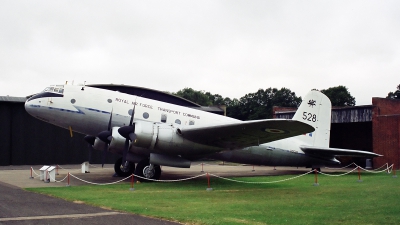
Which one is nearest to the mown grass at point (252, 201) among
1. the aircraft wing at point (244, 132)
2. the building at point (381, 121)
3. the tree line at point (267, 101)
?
the aircraft wing at point (244, 132)

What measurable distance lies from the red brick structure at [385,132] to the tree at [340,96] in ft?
159

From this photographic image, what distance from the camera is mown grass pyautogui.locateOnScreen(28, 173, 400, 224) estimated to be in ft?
34.5

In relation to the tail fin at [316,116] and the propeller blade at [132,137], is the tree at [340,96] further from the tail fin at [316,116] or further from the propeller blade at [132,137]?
the propeller blade at [132,137]

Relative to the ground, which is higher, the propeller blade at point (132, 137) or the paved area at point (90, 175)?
the propeller blade at point (132, 137)

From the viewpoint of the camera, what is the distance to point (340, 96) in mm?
81062

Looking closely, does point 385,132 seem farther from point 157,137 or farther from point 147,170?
point 157,137

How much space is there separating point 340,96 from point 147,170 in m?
68.1

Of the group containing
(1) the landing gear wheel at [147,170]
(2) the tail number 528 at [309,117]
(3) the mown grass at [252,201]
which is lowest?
(3) the mown grass at [252,201]

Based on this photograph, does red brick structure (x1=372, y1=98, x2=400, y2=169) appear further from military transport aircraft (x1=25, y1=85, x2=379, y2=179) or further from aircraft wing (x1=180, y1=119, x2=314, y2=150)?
aircraft wing (x1=180, y1=119, x2=314, y2=150)

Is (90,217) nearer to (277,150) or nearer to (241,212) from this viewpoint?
(241,212)

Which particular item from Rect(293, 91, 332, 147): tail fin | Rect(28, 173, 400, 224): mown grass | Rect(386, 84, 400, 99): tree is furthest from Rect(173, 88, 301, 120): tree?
Rect(28, 173, 400, 224): mown grass

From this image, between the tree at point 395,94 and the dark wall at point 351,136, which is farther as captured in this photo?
the tree at point 395,94

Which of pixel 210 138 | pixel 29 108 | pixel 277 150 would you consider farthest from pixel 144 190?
pixel 277 150

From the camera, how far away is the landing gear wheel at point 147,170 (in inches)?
788
